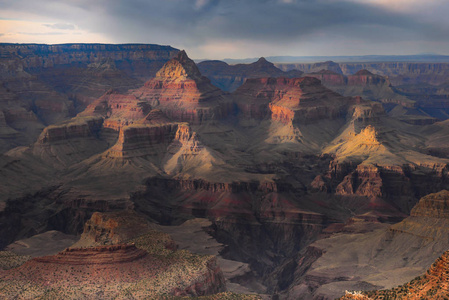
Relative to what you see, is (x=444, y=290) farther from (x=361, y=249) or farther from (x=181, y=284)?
(x=361, y=249)

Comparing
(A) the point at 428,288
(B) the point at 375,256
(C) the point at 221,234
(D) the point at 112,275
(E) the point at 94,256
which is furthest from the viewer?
(C) the point at 221,234

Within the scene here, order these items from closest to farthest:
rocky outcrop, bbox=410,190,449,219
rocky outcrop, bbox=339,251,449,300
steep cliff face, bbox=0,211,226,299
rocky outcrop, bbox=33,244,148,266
Result: 1. rocky outcrop, bbox=339,251,449,300
2. steep cliff face, bbox=0,211,226,299
3. rocky outcrop, bbox=33,244,148,266
4. rocky outcrop, bbox=410,190,449,219

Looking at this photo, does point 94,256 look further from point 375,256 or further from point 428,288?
point 375,256

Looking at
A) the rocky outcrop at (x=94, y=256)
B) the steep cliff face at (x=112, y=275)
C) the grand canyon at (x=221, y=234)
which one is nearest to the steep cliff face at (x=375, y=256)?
the grand canyon at (x=221, y=234)

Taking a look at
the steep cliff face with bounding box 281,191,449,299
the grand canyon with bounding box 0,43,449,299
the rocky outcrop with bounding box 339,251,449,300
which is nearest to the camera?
the rocky outcrop with bounding box 339,251,449,300

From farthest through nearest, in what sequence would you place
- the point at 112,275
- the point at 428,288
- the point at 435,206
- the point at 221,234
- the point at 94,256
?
the point at 221,234
the point at 435,206
the point at 94,256
the point at 112,275
the point at 428,288

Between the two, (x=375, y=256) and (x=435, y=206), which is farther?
(x=435, y=206)

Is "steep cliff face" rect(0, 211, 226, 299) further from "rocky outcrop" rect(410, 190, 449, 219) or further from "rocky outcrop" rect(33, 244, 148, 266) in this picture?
"rocky outcrop" rect(410, 190, 449, 219)

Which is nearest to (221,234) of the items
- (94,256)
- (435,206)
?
(435,206)

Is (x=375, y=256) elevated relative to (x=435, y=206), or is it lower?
lower

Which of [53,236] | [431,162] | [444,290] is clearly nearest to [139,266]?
[444,290]

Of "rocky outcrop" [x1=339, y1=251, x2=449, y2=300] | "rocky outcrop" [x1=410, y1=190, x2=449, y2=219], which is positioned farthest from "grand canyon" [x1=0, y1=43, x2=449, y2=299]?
"rocky outcrop" [x1=410, y1=190, x2=449, y2=219]
